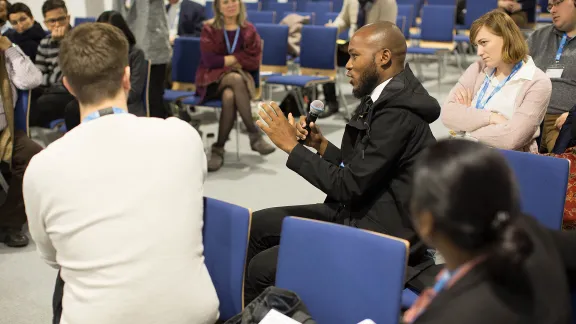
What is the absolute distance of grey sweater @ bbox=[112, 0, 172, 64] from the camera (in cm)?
503

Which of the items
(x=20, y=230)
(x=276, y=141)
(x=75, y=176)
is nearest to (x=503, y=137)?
(x=276, y=141)

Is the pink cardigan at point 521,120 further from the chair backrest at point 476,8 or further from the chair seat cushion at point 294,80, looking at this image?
the chair backrest at point 476,8

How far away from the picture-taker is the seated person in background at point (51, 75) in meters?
4.35

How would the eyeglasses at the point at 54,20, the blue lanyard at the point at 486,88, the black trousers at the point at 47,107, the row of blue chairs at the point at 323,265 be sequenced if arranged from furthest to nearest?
the eyeglasses at the point at 54,20 < the black trousers at the point at 47,107 < the blue lanyard at the point at 486,88 < the row of blue chairs at the point at 323,265

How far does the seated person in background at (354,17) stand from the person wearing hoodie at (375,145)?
3370 millimetres

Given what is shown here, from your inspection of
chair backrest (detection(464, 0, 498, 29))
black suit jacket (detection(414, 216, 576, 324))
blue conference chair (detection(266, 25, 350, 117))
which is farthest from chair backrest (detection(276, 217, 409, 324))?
chair backrest (detection(464, 0, 498, 29))

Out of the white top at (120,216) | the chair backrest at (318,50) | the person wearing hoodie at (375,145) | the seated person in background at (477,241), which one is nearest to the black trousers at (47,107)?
the chair backrest at (318,50)

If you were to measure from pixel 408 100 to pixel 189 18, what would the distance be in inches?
199

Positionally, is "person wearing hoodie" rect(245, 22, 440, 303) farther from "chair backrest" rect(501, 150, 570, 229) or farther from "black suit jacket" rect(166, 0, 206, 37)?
"black suit jacket" rect(166, 0, 206, 37)

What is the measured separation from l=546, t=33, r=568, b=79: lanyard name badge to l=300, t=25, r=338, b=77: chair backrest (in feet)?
8.56

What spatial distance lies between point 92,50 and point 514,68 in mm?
1910

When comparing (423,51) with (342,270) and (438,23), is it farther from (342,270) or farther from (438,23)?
(342,270)

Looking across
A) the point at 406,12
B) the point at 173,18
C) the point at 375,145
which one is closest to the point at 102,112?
the point at 375,145

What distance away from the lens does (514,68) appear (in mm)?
2746
